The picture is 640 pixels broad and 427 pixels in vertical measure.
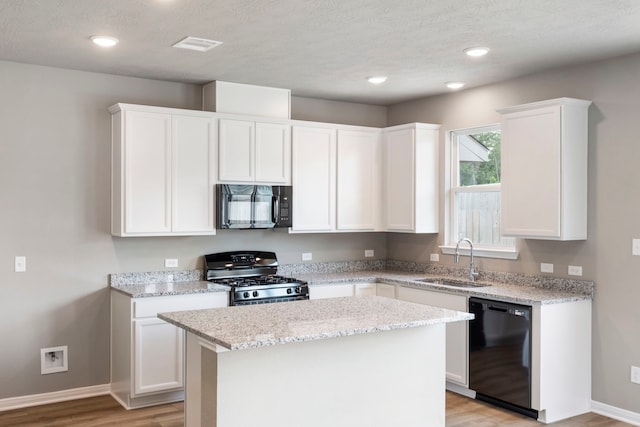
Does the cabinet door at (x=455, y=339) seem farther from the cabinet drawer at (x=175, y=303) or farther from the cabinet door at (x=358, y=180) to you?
the cabinet drawer at (x=175, y=303)

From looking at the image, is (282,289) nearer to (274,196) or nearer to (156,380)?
(274,196)

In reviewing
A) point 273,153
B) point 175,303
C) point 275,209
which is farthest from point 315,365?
point 273,153

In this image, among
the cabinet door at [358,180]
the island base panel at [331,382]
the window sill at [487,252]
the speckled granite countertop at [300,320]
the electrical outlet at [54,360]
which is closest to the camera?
the speckled granite countertop at [300,320]

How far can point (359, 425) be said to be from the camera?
3.28 metres

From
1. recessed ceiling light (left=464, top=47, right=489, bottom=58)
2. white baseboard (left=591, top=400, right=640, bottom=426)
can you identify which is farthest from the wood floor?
recessed ceiling light (left=464, top=47, right=489, bottom=58)

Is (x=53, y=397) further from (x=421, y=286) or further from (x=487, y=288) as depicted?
(x=487, y=288)

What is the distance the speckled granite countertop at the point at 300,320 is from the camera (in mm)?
2795

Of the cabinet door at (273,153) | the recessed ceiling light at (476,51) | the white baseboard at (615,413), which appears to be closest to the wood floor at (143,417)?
the white baseboard at (615,413)

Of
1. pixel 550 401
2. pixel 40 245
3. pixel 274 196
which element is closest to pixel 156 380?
pixel 40 245

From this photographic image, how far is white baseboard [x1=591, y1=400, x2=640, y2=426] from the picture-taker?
13.8ft

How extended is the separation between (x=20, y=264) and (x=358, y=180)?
3083 mm

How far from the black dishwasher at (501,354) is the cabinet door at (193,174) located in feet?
7.61

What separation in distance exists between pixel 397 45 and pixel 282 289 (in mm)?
2199

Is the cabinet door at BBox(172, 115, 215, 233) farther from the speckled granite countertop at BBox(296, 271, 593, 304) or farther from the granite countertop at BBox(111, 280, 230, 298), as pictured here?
the speckled granite countertop at BBox(296, 271, 593, 304)
